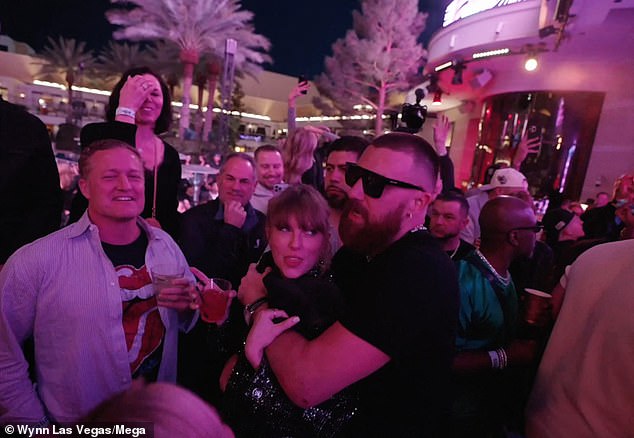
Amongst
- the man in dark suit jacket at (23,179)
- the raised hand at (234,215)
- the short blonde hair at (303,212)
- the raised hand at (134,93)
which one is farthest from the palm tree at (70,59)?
the short blonde hair at (303,212)

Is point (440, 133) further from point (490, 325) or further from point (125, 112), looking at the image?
point (125, 112)

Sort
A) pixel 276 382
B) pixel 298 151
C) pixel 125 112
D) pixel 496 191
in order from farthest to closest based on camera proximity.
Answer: pixel 496 191 → pixel 298 151 → pixel 125 112 → pixel 276 382

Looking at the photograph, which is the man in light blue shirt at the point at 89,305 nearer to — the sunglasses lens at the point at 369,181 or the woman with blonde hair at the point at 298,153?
the sunglasses lens at the point at 369,181

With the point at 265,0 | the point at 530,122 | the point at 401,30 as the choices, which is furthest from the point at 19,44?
the point at 530,122

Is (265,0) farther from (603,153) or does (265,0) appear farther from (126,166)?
(126,166)

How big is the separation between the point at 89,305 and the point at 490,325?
6.72 ft

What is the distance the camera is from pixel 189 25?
20281 mm

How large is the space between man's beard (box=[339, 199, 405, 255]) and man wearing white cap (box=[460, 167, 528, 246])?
108 inches

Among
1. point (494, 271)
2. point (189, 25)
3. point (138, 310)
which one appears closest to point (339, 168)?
point (494, 271)

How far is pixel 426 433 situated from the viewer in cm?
134

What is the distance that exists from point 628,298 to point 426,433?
2.95ft

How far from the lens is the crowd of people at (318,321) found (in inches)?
47.8

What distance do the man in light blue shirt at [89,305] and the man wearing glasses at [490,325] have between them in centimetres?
153

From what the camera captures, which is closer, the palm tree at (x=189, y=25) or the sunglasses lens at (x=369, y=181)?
the sunglasses lens at (x=369, y=181)
